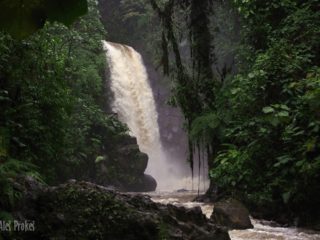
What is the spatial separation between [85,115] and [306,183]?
37.4ft

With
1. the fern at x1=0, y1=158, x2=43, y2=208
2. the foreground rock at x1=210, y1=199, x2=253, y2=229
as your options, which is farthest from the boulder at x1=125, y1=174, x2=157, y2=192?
the fern at x1=0, y1=158, x2=43, y2=208

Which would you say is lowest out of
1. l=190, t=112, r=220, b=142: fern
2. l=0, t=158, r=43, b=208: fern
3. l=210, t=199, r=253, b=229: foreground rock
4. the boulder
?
l=210, t=199, r=253, b=229: foreground rock

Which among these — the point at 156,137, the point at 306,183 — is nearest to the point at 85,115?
the point at 156,137

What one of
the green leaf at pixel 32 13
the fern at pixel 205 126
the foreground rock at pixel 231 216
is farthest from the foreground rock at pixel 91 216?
the fern at pixel 205 126

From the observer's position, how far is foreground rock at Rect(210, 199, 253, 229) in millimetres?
7137

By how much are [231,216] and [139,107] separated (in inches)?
676

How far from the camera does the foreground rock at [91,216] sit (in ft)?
14.3

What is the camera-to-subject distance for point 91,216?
178 inches

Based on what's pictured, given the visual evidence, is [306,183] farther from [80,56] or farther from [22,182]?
[80,56]

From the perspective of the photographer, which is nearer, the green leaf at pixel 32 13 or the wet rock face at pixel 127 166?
the green leaf at pixel 32 13

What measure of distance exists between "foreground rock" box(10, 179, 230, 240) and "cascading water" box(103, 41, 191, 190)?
17.8 metres

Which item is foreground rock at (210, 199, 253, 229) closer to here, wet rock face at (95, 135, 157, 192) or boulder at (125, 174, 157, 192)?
wet rock face at (95, 135, 157, 192)

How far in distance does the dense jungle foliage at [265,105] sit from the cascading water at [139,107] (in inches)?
441

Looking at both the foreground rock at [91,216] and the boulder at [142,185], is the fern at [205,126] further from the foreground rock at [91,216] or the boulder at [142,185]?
the boulder at [142,185]
